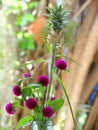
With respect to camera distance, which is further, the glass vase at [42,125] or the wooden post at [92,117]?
the wooden post at [92,117]

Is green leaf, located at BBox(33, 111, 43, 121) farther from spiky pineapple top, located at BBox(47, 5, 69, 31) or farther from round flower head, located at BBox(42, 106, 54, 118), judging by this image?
spiky pineapple top, located at BBox(47, 5, 69, 31)

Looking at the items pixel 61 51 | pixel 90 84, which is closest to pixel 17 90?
pixel 61 51

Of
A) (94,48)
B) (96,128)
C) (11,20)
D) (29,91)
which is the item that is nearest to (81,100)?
(96,128)

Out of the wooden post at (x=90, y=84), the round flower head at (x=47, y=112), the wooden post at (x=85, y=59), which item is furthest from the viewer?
the wooden post at (x=90, y=84)

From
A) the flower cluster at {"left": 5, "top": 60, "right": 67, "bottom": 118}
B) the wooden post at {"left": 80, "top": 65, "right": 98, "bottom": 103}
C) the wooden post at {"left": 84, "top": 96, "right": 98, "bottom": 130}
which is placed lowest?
the wooden post at {"left": 84, "top": 96, "right": 98, "bottom": 130}

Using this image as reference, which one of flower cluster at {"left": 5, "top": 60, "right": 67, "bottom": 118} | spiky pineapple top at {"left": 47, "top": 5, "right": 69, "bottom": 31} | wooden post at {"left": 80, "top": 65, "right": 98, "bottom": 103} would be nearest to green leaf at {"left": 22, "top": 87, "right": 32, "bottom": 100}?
flower cluster at {"left": 5, "top": 60, "right": 67, "bottom": 118}

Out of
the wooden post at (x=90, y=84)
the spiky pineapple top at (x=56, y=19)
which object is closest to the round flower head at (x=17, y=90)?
the spiky pineapple top at (x=56, y=19)

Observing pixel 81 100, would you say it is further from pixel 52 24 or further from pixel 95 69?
pixel 52 24

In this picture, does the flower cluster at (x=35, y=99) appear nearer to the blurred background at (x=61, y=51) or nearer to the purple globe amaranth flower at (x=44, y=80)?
the purple globe amaranth flower at (x=44, y=80)

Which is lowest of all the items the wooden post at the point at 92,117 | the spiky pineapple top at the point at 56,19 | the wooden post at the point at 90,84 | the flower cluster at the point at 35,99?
the wooden post at the point at 92,117

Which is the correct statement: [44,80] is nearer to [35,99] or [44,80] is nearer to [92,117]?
[35,99]
